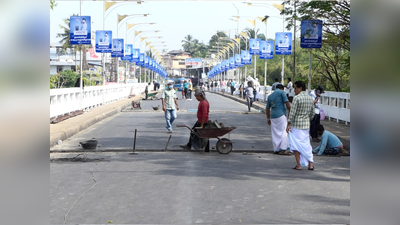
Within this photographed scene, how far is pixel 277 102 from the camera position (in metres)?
12.7

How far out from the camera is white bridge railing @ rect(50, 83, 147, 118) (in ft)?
66.6

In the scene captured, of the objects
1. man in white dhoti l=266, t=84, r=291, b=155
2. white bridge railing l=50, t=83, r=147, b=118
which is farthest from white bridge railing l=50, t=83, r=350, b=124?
man in white dhoti l=266, t=84, r=291, b=155

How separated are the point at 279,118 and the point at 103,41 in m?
22.5

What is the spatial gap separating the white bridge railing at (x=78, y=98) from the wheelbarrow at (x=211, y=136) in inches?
336

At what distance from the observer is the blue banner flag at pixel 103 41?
108ft

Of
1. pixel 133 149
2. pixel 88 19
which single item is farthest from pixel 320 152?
pixel 88 19

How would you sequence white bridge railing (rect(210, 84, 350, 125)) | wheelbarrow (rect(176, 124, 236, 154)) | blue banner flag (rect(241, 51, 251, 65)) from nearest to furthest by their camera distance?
wheelbarrow (rect(176, 124, 236, 154)), white bridge railing (rect(210, 84, 350, 125)), blue banner flag (rect(241, 51, 251, 65))

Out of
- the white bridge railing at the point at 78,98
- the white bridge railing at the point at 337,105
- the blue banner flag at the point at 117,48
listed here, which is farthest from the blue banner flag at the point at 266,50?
the white bridge railing at the point at 337,105


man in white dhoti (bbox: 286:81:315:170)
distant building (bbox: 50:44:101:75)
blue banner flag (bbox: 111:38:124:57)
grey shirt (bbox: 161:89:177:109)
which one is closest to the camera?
man in white dhoti (bbox: 286:81:315:170)

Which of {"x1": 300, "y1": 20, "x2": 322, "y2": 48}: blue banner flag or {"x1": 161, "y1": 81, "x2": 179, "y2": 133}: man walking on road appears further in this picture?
{"x1": 300, "y1": 20, "x2": 322, "y2": 48}: blue banner flag

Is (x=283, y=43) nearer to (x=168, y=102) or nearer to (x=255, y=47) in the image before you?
(x=255, y=47)

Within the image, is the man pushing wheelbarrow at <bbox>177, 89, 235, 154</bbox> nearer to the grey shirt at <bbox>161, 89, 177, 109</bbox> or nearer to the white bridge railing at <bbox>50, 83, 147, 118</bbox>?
the grey shirt at <bbox>161, 89, 177, 109</bbox>
